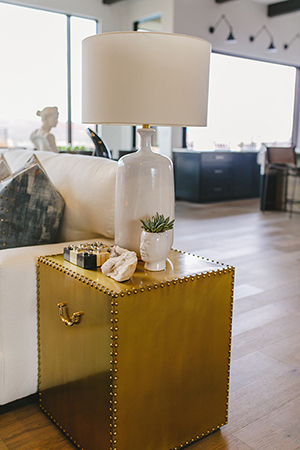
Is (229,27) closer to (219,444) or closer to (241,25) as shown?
(241,25)

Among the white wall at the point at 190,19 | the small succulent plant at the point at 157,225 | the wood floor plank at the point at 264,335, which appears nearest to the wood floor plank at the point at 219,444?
the wood floor plank at the point at 264,335

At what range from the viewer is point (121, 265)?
1.34 meters

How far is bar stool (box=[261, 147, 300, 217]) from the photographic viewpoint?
19.2 ft

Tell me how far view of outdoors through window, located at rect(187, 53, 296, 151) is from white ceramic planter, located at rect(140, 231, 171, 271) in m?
6.25

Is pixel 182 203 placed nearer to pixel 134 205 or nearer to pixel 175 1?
pixel 175 1

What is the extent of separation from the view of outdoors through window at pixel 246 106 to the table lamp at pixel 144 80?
615 centimetres

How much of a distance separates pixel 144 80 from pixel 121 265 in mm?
539

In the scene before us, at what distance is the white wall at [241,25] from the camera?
22.1ft

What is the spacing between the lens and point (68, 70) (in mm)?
6711

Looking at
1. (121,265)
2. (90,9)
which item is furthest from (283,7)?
(121,265)

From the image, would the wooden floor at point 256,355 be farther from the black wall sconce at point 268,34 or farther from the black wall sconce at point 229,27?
the black wall sconce at point 268,34

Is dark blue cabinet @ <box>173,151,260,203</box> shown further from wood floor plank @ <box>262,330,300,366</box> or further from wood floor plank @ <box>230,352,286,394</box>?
wood floor plank @ <box>230,352,286,394</box>

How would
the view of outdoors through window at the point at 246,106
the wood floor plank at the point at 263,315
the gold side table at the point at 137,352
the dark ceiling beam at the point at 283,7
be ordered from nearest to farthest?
the gold side table at the point at 137,352 → the wood floor plank at the point at 263,315 → the dark ceiling beam at the point at 283,7 → the view of outdoors through window at the point at 246,106

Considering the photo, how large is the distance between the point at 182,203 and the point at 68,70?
2.67 metres
